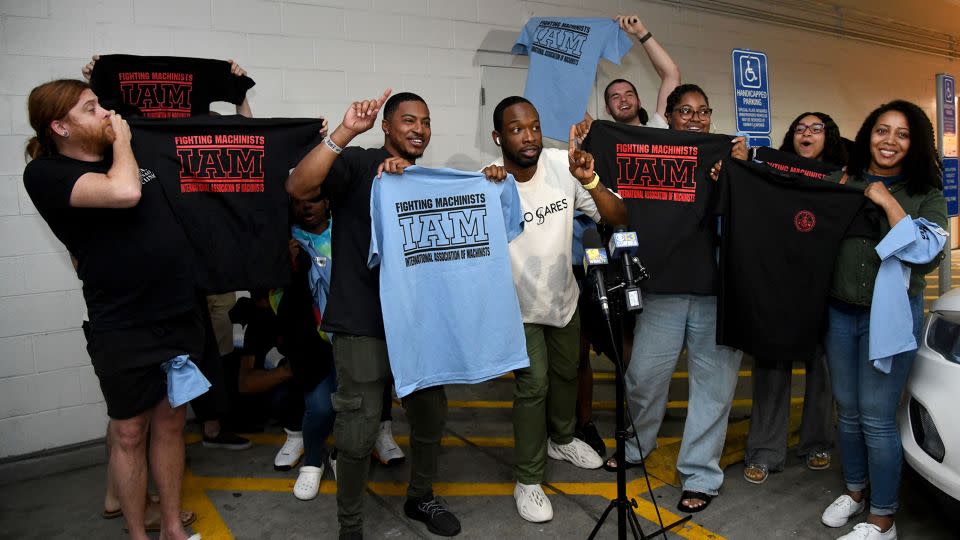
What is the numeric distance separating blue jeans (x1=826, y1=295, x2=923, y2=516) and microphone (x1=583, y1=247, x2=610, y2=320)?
4.14ft

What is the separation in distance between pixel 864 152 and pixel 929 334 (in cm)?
83

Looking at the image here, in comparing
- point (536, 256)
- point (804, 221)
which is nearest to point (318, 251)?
point (536, 256)

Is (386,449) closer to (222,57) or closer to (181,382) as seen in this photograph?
(181,382)

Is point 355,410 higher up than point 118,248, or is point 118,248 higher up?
point 118,248

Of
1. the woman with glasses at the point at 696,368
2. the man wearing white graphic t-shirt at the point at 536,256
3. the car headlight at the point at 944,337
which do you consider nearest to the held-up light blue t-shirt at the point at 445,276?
the man wearing white graphic t-shirt at the point at 536,256

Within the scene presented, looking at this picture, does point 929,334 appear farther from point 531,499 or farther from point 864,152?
point 531,499

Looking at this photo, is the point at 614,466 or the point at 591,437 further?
the point at 591,437

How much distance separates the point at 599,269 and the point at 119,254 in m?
1.78

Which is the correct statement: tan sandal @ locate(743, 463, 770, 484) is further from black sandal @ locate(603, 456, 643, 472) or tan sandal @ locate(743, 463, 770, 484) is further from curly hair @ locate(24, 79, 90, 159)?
curly hair @ locate(24, 79, 90, 159)

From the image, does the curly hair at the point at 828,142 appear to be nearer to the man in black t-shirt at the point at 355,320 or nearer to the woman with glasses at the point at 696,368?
the woman with glasses at the point at 696,368

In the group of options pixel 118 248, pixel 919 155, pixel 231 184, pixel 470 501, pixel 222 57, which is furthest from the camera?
pixel 222 57

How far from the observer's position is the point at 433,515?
3.08 metres

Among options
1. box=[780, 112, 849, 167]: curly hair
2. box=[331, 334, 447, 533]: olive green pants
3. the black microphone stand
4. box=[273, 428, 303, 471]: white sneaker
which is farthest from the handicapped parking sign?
box=[273, 428, 303, 471]: white sneaker

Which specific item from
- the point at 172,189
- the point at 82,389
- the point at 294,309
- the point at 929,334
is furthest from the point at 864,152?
the point at 82,389
